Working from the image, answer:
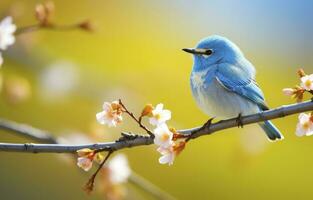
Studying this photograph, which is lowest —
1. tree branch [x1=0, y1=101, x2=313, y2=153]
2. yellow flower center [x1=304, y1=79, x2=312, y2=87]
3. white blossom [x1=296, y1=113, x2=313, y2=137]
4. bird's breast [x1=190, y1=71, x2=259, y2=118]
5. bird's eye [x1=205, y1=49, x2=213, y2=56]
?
tree branch [x1=0, y1=101, x2=313, y2=153]

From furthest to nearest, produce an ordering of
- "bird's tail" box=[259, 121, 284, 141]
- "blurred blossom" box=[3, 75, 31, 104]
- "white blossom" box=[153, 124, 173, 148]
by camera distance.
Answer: "blurred blossom" box=[3, 75, 31, 104], "bird's tail" box=[259, 121, 284, 141], "white blossom" box=[153, 124, 173, 148]

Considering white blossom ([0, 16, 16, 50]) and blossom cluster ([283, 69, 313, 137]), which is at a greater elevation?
white blossom ([0, 16, 16, 50])

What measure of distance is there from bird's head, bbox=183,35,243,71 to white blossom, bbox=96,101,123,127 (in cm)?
46


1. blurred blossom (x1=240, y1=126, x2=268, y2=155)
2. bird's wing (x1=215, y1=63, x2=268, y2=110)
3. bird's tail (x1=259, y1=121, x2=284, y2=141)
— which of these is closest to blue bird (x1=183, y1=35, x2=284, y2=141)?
bird's wing (x1=215, y1=63, x2=268, y2=110)

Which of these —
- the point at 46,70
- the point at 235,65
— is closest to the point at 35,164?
the point at 46,70

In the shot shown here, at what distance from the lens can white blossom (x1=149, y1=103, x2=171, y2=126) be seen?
1.85 meters

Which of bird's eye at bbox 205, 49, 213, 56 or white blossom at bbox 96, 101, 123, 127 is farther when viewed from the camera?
bird's eye at bbox 205, 49, 213, 56

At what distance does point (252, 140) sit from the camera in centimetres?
341

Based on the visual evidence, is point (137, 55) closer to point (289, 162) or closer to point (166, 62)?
point (166, 62)

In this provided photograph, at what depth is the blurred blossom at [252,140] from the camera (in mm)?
3332

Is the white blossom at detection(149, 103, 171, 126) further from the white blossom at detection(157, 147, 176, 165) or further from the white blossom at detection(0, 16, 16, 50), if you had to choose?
the white blossom at detection(0, 16, 16, 50)

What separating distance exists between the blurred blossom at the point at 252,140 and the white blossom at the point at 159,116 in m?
1.51

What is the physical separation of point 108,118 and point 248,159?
1503mm

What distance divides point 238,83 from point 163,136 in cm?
56
